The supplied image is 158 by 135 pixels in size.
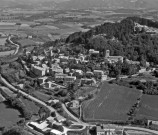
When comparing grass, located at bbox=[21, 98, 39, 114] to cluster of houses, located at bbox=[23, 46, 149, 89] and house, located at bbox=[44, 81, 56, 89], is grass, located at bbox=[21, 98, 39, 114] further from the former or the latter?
cluster of houses, located at bbox=[23, 46, 149, 89]

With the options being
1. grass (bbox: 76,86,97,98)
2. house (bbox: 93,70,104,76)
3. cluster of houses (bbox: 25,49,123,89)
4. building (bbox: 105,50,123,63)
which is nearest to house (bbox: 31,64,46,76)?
cluster of houses (bbox: 25,49,123,89)

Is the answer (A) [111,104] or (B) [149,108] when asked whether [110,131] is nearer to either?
(A) [111,104]

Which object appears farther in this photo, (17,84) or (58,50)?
(58,50)

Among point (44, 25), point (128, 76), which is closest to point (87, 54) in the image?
point (128, 76)

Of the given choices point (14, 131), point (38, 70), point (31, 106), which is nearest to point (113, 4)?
point (38, 70)

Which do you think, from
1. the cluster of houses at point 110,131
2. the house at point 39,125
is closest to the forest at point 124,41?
the cluster of houses at point 110,131

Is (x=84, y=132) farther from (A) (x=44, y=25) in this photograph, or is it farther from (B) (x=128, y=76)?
(A) (x=44, y=25)
